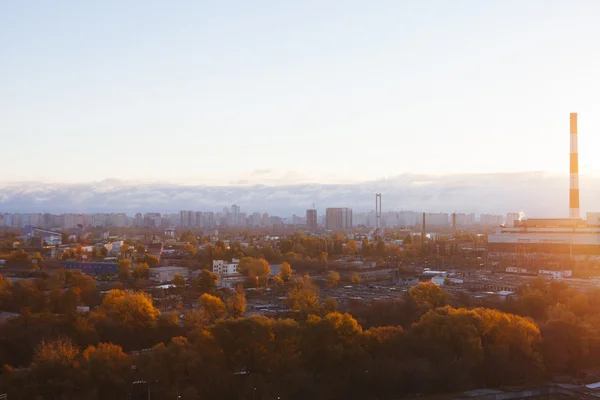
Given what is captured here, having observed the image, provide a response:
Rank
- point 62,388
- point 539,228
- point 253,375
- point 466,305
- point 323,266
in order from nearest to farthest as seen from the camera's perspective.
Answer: point 62,388
point 253,375
point 466,305
point 323,266
point 539,228

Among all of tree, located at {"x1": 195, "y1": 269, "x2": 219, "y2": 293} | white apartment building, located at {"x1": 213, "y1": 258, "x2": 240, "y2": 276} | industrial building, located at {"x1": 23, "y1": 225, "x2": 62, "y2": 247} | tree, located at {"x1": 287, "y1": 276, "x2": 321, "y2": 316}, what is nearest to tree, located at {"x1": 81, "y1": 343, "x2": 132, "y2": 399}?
tree, located at {"x1": 287, "y1": 276, "x2": 321, "y2": 316}

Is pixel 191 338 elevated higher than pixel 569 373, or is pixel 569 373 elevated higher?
pixel 191 338

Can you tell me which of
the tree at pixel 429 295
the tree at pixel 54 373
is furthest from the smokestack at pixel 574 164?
the tree at pixel 54 373

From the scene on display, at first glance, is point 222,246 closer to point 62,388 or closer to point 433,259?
point 433,259

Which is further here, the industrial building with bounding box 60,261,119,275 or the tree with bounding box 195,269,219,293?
the industrial building with bounding box 60,261,119,275

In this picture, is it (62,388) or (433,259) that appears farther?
(433,259)

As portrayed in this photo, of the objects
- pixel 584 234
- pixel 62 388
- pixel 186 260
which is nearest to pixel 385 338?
pixel 62 388

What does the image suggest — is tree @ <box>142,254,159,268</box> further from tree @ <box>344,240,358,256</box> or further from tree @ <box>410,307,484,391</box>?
tree @ <box>410,307,484,391</box>
